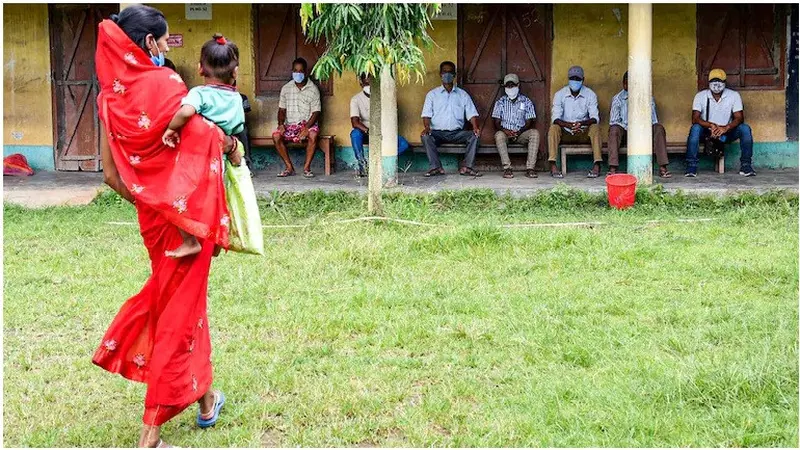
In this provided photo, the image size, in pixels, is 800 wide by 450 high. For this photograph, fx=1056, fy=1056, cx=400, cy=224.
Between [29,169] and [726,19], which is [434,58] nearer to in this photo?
[726,19]

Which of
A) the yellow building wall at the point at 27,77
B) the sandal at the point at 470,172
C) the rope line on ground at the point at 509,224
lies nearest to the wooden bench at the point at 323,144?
the sandal at the point at 470,172

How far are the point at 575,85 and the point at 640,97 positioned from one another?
1071 millimetres

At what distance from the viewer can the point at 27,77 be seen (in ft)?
46.2

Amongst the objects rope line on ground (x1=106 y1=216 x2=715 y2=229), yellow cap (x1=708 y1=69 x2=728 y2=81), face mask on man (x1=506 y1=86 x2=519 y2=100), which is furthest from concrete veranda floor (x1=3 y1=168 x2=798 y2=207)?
rope line on ground (x1=106 y1=216 x2=715 y2=229)

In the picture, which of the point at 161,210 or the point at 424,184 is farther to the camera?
the point at 424,184

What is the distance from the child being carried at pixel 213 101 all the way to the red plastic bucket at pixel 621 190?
265 inches

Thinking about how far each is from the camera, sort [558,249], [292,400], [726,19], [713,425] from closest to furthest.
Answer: [713,425], [292,400], [558,249], [726,19]

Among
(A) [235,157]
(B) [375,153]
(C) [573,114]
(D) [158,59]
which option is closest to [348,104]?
(C) [573,114]

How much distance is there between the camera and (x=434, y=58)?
520 inches

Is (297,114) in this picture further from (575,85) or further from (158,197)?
(158,197)

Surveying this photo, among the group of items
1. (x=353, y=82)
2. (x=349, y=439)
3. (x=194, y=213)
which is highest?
(x=353, y=82)

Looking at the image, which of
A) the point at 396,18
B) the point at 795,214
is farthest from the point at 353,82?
the point at 795,214

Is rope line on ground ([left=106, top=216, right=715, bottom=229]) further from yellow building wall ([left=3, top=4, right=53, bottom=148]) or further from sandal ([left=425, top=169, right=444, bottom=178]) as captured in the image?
yellow building wall ([left=3, top=4, right=53, bottom=148])

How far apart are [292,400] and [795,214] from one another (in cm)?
664
